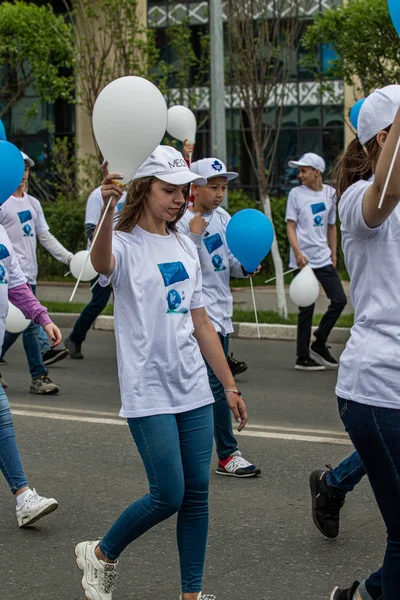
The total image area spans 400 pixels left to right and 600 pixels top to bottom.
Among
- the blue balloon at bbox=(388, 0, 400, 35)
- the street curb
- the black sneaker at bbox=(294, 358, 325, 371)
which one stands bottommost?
the street curb

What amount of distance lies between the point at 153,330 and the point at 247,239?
7.65 ft

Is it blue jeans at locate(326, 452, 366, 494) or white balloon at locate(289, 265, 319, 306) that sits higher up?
blue jeans at locate(326, 452, 366, 494)

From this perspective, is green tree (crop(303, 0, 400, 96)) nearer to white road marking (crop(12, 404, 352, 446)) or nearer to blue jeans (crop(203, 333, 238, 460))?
white road marking (crop(12, 404, 352, 446))

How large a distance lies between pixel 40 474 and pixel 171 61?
22894mm

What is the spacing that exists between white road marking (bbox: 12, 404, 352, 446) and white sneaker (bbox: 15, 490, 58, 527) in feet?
7.39

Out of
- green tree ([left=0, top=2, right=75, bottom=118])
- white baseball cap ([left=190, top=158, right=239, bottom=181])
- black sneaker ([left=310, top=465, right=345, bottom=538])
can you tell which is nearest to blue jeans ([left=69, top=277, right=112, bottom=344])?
white baseball cap ([left=190, top=158, right=239, bottom=181])

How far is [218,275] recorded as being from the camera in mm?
6324

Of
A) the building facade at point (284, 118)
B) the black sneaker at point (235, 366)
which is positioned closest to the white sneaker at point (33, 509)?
the black sneaker at point (235, 366)

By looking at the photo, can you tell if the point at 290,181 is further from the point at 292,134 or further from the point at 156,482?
the point at 156,482

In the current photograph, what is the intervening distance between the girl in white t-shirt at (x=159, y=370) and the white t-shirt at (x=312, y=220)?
601 cm

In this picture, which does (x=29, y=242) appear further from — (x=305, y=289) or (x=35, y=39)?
(x=35, y=39)

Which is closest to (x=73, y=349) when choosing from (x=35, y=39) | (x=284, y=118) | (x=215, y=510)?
(x=215, y=510)

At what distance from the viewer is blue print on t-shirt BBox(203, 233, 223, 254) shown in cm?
627

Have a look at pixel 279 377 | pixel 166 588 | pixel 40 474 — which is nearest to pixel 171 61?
pixel 279 377
